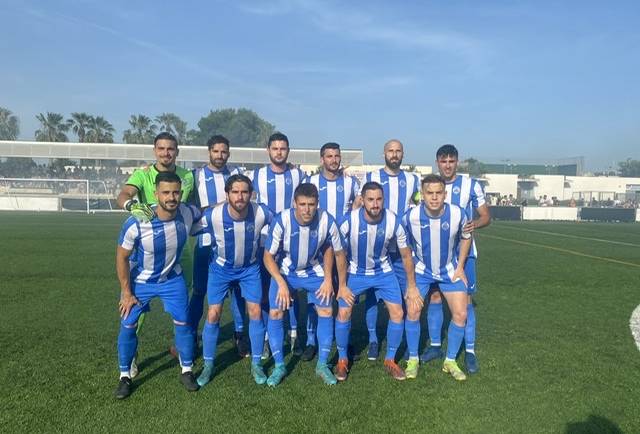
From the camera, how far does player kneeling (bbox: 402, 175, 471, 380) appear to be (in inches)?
175

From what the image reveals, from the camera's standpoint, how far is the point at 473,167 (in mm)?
61594

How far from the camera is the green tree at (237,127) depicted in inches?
3499

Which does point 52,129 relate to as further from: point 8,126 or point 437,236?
point 437,236

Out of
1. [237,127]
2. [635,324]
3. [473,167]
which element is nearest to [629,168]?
[473,167]

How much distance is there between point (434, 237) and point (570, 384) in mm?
1696

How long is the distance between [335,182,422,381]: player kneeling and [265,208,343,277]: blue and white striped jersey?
0.20 metres

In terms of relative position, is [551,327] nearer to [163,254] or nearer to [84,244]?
[163,254]

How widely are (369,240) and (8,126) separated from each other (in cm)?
9002

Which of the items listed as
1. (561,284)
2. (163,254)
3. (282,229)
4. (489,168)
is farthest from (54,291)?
(489,168)

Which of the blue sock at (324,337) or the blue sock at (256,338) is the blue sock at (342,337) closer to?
the blue sock at (324,337)

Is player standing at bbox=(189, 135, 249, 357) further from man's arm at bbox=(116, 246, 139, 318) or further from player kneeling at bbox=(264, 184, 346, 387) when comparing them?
man's arm at bbox=(116, 246, 139, 318)

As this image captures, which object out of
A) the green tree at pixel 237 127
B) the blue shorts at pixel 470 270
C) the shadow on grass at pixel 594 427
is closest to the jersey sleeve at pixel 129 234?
the blue shorts at pixel 470 270

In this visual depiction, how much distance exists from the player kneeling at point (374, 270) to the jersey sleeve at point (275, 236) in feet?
1.99

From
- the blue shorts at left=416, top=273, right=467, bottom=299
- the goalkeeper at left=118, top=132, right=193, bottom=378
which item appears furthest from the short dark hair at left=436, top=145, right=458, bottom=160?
the goalkeeper at left=118, top=132, right=193, bottom=378
